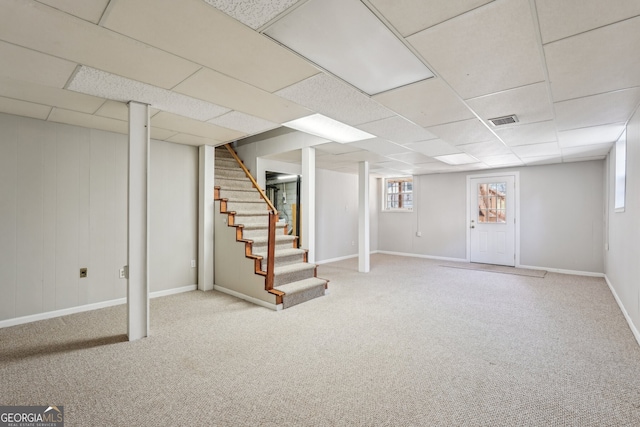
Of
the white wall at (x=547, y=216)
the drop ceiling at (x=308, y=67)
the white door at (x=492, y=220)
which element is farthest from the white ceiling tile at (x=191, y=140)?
the white door at (x=492, y=220)

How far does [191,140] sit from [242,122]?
4.21 feet

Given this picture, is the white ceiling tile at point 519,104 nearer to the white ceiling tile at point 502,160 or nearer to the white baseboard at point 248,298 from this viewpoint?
the white ceiling tile at point 502,160

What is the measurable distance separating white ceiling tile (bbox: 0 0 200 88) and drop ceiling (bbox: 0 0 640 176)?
0.01m

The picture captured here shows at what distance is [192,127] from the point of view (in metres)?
3.76

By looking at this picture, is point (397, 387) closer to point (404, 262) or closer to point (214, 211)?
point (214, 211)

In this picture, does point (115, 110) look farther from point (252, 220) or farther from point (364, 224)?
point (364, 224)

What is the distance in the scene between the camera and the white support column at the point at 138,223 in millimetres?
2898

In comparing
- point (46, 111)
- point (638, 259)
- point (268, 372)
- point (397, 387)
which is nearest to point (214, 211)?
point (46, 111)

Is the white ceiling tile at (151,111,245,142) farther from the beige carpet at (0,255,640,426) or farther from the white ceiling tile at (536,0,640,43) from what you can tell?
the white ceiling tile at (536,0,640,43)

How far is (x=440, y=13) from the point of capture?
1.57m

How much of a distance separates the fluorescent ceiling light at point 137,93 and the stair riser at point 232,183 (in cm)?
192

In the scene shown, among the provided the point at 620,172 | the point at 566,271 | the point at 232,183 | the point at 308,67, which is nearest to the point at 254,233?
the point at 232,183

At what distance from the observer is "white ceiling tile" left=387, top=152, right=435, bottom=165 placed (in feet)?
17.7

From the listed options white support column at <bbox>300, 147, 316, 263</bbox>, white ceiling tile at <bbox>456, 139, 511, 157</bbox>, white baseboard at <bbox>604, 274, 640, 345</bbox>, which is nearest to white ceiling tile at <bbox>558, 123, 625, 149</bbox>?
white ceiling tile at <bbox>456, 139, 511, 157</bbox>
